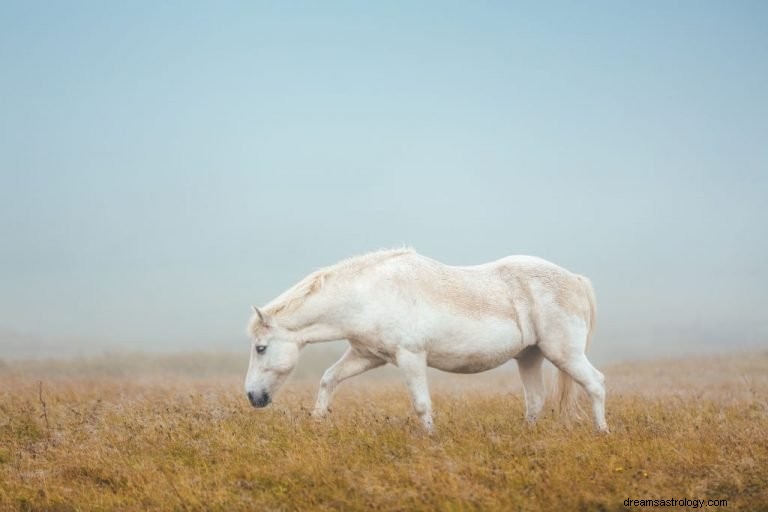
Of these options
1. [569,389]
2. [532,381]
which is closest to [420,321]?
[532,381]

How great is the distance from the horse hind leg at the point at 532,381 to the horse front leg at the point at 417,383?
194cm

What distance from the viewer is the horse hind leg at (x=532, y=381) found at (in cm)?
1030

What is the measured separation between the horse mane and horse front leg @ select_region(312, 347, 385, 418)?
999 millimetres

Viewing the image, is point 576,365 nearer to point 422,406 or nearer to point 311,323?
point 422,406

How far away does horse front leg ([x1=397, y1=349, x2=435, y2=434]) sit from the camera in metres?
8.97

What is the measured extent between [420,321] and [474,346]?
847 mm

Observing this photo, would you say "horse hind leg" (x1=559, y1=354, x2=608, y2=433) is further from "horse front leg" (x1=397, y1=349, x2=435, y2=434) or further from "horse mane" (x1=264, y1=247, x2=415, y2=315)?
"horse mane" (x1=264, y1=247, x2=415, y2=315)

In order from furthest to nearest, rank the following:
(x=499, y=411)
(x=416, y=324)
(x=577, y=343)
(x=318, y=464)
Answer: (x=499, y=411) → (x=577, y=343) → (x=416, y=324) → (x=318, y=464)

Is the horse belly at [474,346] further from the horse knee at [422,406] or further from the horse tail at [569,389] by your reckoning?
the horse tail at [569,389]

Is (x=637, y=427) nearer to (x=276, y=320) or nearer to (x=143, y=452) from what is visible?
(x=276, y=320)

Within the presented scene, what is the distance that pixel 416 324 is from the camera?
359 inches

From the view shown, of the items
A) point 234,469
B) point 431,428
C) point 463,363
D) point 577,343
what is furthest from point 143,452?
point 577,343


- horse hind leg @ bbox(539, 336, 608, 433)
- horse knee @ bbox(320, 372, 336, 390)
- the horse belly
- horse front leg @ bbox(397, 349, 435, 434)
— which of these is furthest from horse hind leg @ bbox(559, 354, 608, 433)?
horse knee @ bbox(320, 372, 336, 390)

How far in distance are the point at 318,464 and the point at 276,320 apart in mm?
2624
